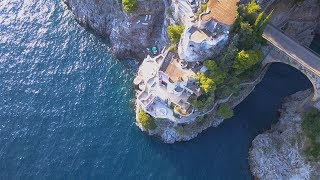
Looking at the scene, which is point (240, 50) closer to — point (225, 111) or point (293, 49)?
point (293, 49)

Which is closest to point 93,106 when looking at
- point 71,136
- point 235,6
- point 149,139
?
point 71,136

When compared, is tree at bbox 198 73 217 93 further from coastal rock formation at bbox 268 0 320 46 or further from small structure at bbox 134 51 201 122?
coastal rock formation at bbox 268 0 320 46

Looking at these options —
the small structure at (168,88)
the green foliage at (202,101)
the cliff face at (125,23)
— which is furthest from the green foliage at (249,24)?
the cliff face at (125,23)

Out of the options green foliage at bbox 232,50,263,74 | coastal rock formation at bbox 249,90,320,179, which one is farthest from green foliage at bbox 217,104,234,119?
coastal rock formation at bbox 249,90,320,179

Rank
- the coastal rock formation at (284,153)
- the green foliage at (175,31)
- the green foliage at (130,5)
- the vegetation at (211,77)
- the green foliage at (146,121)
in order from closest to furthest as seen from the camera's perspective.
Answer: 1. the vegetation at (211,77)
2. the green foliage at (175,31)
3. the coastal rock formation at (284,153)
4. the green foliage at (146,121)
5. the green foliage at (130,5)

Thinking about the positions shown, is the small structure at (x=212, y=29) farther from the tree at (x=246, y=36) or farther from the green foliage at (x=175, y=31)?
the green foliage at (x=175, y=31)

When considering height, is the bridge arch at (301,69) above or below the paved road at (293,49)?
below

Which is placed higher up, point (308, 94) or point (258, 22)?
point (258, 22)

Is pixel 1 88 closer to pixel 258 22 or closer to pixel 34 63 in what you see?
pixel 34 63
